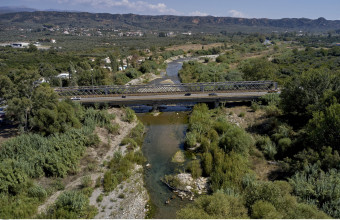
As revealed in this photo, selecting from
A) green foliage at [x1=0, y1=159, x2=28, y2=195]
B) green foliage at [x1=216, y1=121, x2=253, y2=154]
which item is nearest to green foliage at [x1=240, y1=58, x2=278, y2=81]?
green foliage at [x1=216, y1=121, x2=253, y2=154]

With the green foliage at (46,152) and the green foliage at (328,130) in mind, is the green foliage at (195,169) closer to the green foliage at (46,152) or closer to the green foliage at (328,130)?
the green foliage at (328,130)

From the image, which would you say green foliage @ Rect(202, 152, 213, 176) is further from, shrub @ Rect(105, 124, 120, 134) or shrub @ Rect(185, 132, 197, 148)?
shrub @ Rect(105, 124, 120, 134)

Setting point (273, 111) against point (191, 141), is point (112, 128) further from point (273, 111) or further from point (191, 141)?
point (273, 111)

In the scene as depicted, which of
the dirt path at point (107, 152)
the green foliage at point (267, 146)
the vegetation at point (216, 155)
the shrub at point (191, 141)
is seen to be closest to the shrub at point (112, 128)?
the vegetation at point (216, 155)

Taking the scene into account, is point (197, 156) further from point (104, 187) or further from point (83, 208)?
point (83, 208)

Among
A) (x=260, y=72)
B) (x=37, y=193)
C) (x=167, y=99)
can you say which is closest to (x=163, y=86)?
(x=167, y=99)

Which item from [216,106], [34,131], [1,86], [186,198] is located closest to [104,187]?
[186,198]
